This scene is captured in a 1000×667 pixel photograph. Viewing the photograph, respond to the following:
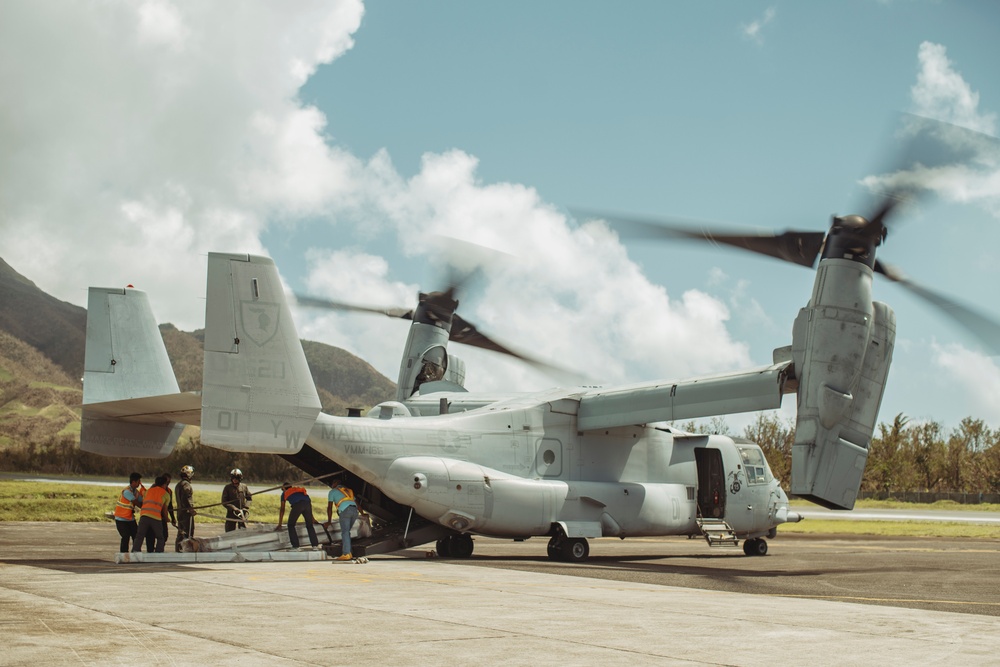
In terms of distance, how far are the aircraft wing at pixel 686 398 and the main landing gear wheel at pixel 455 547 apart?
3452mm

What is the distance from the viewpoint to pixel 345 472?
18.8 metres

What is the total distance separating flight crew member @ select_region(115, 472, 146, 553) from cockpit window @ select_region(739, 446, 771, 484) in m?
13.5

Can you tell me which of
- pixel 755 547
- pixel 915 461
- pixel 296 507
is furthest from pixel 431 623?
pixel 915 461

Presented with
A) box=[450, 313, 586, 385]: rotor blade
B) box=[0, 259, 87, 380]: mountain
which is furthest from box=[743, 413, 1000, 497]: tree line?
box=[0, 259, 87, 380]: mountain

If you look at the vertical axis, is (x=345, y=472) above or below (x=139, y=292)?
below

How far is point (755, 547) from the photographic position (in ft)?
76.3

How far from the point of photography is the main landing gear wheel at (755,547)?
2309cm

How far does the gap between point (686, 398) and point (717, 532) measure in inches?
164

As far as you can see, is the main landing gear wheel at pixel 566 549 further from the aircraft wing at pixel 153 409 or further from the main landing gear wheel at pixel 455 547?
the aircraft wing at pixel 153 409

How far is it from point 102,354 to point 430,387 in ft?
26.3

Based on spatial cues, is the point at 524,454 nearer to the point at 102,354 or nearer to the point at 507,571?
the point at 507,571

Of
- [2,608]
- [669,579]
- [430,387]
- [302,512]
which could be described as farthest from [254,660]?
[430,387]

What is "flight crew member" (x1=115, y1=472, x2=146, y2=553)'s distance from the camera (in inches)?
653

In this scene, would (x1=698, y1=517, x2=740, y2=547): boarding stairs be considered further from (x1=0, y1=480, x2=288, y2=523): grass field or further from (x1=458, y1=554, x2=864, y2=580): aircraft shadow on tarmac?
(x1=0, y1=480, x2=288, y2=523): grass field
